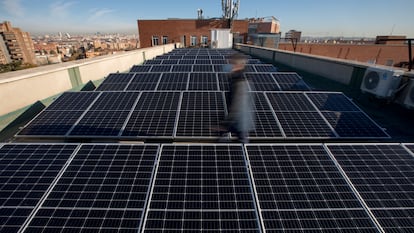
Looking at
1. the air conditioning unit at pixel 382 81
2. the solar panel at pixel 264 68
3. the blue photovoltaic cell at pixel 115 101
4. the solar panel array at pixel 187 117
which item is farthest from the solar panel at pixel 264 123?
the solar panel at pixel 264 68

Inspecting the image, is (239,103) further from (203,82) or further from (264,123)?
(203,82)

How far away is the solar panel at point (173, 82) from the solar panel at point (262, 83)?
3422 millimetres

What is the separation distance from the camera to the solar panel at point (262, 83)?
9672 mm

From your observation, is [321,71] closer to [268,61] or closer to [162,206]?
[268,61]

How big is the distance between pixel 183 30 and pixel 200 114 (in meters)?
45.0

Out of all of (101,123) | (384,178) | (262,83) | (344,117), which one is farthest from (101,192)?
(262,83)

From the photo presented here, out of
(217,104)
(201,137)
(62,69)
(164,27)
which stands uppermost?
(164,27)

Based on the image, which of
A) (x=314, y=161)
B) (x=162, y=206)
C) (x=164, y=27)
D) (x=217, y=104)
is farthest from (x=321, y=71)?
(x=164, y=27)

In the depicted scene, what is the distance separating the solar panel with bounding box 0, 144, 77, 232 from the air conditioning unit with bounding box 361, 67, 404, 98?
419 inches

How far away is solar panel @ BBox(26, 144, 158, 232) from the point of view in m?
2.85

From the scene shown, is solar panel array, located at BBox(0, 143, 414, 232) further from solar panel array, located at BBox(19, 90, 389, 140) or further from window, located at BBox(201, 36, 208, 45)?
window, located at BBox(201, 36, 208, 45)

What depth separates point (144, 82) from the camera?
10305 mm

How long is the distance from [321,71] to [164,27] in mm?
42937

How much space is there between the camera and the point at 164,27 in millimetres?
45438
